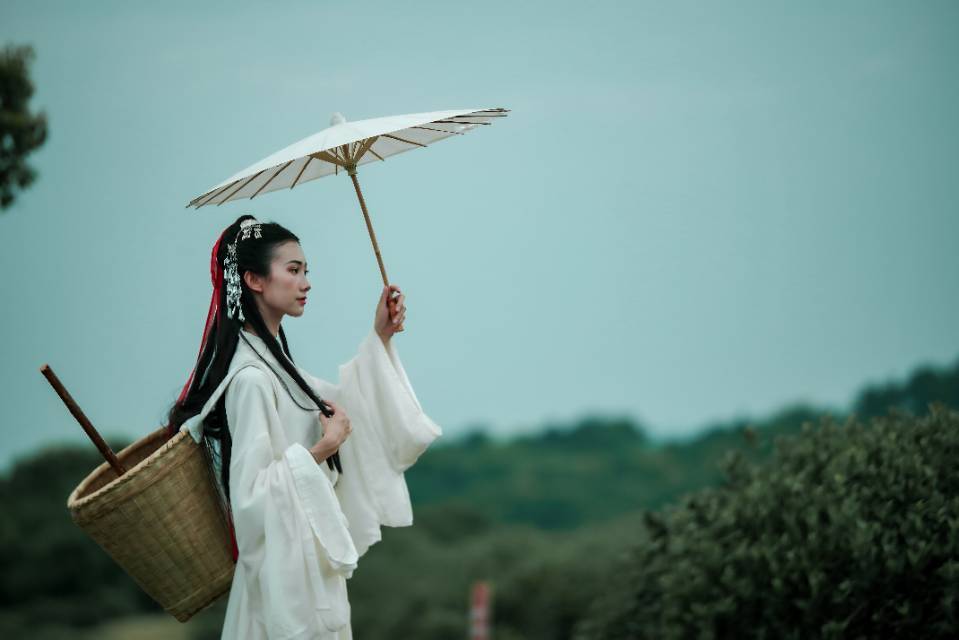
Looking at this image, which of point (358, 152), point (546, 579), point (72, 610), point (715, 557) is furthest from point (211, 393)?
point (72, 610)

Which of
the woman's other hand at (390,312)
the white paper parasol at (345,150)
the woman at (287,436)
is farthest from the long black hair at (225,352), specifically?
the woman's other hand at (390,312)

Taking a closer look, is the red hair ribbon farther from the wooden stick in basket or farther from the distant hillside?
the distant hillside

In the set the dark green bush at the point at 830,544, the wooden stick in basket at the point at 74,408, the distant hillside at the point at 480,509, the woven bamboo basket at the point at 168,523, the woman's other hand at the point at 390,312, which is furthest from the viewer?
the distant hillside at the point at 480,509

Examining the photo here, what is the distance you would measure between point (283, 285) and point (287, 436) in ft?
1.46

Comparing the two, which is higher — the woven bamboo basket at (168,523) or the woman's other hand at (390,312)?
the woman's other hand at (390,312)

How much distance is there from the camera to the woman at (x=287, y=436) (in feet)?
9.39

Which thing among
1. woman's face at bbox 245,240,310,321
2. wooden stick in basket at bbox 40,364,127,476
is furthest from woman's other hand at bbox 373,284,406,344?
wooden stick in basket at bbox 40,364,127,476

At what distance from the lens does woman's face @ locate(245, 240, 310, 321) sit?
3131 mm

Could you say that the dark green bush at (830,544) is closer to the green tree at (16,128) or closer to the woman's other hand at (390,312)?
the woman's other hand at (390,312)

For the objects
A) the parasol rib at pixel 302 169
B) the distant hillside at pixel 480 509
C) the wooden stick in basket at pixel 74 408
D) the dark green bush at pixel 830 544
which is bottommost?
the distant hillside at pixel 480 509

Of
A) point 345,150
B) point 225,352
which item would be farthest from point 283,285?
point 345,150

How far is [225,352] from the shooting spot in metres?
3.07

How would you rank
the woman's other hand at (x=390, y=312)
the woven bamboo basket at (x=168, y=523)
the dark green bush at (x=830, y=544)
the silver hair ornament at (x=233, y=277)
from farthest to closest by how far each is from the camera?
the dark green bush at (x=830, y=544), the woman's other hand at (x=390, y=312), the silver hair ornament at (x=233, y=277), the woven bamboo basket at (x=168, y=523)

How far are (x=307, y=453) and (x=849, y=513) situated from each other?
1.88m
